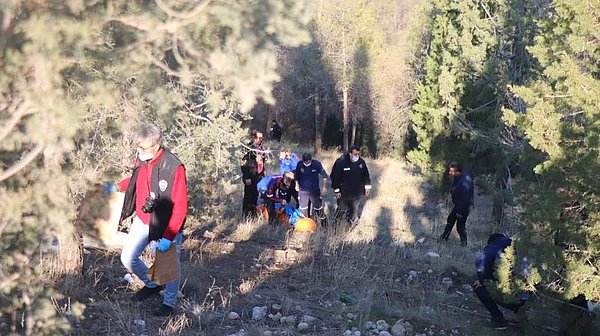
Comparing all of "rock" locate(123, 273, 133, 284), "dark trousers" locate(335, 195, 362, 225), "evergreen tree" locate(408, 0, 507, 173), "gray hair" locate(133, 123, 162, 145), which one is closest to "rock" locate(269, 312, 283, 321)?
"rock" locate(123, 273, 133, 284)

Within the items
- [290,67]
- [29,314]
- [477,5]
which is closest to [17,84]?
[29,314]

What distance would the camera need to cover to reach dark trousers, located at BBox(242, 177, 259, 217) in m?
11.3

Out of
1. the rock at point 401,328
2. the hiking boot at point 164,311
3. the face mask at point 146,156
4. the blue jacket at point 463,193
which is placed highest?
the face mask at point 146,156

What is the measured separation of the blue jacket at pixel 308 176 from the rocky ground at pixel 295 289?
1.19m

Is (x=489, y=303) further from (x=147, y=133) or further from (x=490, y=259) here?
(x=147, y=133)

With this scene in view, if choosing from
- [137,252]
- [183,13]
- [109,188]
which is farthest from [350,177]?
[183,13]

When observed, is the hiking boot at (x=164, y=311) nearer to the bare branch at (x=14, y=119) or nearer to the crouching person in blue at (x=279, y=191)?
the bare branch at (x=14, y=119)

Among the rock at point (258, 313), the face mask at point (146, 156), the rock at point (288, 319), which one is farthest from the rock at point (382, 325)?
the face mask at point (146, 156)

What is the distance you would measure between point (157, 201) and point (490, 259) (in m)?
3.68

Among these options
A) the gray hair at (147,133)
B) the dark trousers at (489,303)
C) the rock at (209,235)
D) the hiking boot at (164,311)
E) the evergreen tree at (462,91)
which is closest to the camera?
the gray hair at (147,133)

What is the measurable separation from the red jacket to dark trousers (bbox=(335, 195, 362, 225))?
21.0ft

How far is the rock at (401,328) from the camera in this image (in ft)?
18.7

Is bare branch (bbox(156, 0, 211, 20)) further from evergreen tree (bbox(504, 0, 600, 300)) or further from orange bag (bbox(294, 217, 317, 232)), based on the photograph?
orange bag (bbox(294, 217, 317, 232))

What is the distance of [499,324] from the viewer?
6.65 meters
